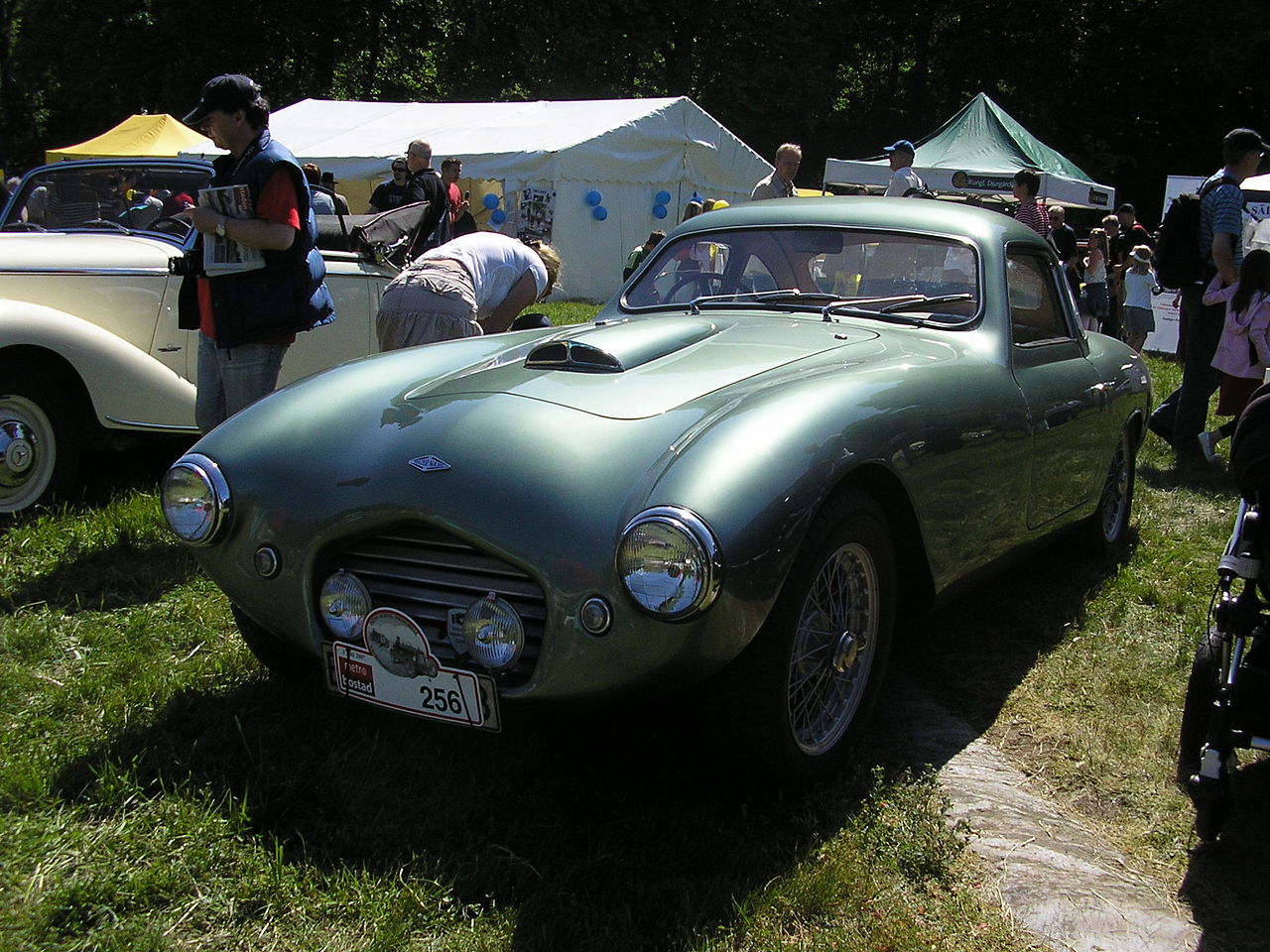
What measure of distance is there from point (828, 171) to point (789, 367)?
16.0m

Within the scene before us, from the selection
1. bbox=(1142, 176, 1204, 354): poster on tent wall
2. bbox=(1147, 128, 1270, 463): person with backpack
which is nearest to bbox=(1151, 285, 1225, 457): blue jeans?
bbox=(1147, 128, 1270, 463): person with backpack

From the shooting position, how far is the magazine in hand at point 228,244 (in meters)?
4.18

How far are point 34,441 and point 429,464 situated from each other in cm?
300

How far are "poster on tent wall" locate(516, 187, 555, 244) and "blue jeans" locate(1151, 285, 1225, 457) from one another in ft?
37.1

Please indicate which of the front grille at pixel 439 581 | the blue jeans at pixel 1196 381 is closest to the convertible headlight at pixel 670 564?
the front grille at pixel 439 581

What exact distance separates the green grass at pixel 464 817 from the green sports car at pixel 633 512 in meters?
0.23

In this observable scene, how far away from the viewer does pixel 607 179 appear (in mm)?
18016

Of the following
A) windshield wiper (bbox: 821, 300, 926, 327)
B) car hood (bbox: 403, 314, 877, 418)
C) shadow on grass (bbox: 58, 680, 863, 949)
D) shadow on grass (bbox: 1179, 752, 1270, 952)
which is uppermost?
windshield wiper (bbox: 821, 300, 926, 327)

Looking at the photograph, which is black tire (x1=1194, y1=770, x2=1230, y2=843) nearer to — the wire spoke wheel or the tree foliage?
the wire spoke wheel

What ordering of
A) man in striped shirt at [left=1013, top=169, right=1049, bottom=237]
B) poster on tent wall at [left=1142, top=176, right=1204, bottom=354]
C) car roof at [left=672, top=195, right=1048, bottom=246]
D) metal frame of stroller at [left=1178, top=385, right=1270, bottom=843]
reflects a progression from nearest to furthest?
metal frame of stroller at [left=1178, top=385, right=1270, bottom=843] < car roof at [left=672, top=195, right=1048, bottom=246] < man in striped shirt at [left=1013, top=169, right=1049, bottom=237] < poster on tent wall at [left=1142, top=176, right=1204, bottom=354]

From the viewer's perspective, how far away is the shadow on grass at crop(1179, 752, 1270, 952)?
2506 millimetres

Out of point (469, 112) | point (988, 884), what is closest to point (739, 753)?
point (988, 884)

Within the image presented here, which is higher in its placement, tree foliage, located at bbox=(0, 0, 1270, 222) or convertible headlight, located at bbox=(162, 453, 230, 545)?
tree foliage, located at bbox=(0, 0, 1270, 222)

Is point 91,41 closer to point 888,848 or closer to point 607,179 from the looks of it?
point 607,179
